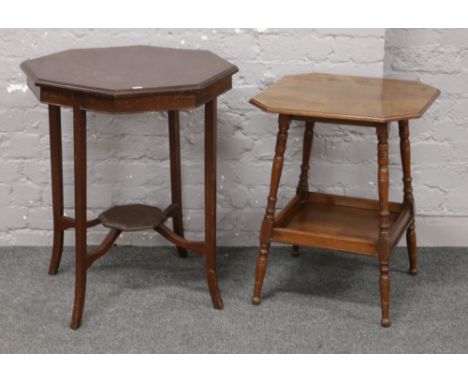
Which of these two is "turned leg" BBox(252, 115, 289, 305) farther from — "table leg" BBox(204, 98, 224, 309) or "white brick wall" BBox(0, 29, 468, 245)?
"white brick wall" BBox(0, 29, 468, 245)

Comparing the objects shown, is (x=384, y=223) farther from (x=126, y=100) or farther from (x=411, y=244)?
(x=126, y=100)

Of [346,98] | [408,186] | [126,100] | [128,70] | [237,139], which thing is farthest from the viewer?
[237,139]

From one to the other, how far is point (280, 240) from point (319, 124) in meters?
0.70

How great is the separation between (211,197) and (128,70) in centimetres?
57

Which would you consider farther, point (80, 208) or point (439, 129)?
point (439, 129)

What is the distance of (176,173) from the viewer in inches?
145

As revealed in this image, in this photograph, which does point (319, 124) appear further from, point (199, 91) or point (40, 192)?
point (40, 192)

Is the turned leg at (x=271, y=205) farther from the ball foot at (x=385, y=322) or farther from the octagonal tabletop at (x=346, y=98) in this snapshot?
the ball foot at (x=385, y=322)

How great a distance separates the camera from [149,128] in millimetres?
3732

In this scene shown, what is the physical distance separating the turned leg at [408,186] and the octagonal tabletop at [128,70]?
2.38 feet

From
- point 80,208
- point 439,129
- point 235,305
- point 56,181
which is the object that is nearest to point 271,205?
point 235,305

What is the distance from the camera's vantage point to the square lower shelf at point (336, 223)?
321cm

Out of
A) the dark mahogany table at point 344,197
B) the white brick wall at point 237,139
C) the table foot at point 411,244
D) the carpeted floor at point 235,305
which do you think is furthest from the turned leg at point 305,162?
the table foot at point 411,244

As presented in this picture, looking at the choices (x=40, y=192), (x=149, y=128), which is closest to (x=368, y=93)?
(x=149, y=128)
